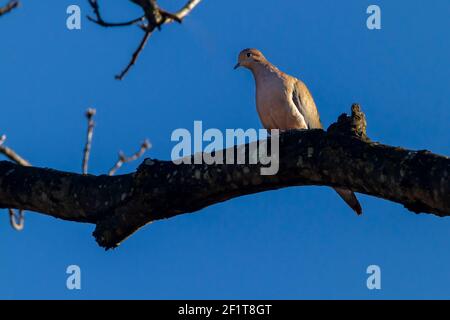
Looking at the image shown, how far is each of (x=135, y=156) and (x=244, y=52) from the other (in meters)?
2.41

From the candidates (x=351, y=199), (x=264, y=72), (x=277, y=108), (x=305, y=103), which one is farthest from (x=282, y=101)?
(x=351, y=199)

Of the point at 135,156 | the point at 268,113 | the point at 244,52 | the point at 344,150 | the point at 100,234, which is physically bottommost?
the point at 100,234

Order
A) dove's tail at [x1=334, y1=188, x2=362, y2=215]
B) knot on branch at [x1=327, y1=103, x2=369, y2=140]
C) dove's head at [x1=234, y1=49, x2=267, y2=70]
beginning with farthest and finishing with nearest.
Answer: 1. dove's head at [x1=234, y1=49, x2=267, y2=70]
2. dove's tail at [x1=334, y1=188, x2=362, y2=215]
3. knot on branch at [x1=327, y1=103, x2=369, y2=140]

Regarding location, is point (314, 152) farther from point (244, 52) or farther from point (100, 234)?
point (244, 52)

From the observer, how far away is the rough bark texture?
13.3ft

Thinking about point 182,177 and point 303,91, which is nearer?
point 182,177

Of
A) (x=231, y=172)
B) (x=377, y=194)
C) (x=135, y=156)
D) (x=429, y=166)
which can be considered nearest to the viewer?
(x=429, y=166)

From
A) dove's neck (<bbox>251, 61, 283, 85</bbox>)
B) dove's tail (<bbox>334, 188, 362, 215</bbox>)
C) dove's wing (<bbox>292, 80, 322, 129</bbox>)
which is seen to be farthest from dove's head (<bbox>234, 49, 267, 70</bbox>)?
dove's tail (<bbox>334, 188, 362, 215</bbox>)

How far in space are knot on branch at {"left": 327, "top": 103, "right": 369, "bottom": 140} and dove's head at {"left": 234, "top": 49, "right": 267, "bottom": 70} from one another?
3.58 metres

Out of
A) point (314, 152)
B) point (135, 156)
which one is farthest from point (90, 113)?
point (314, 152)

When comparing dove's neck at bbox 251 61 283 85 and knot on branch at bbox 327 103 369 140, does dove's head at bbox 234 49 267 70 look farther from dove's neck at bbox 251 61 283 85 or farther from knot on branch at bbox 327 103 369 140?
knot on branch at bbox 327 103 369 140

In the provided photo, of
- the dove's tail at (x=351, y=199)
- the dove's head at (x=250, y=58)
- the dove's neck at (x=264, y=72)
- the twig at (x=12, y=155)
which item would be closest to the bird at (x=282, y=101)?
the dove's neck at (x=264, y=72)

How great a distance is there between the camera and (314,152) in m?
4.38

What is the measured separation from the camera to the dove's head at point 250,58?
809 cm
